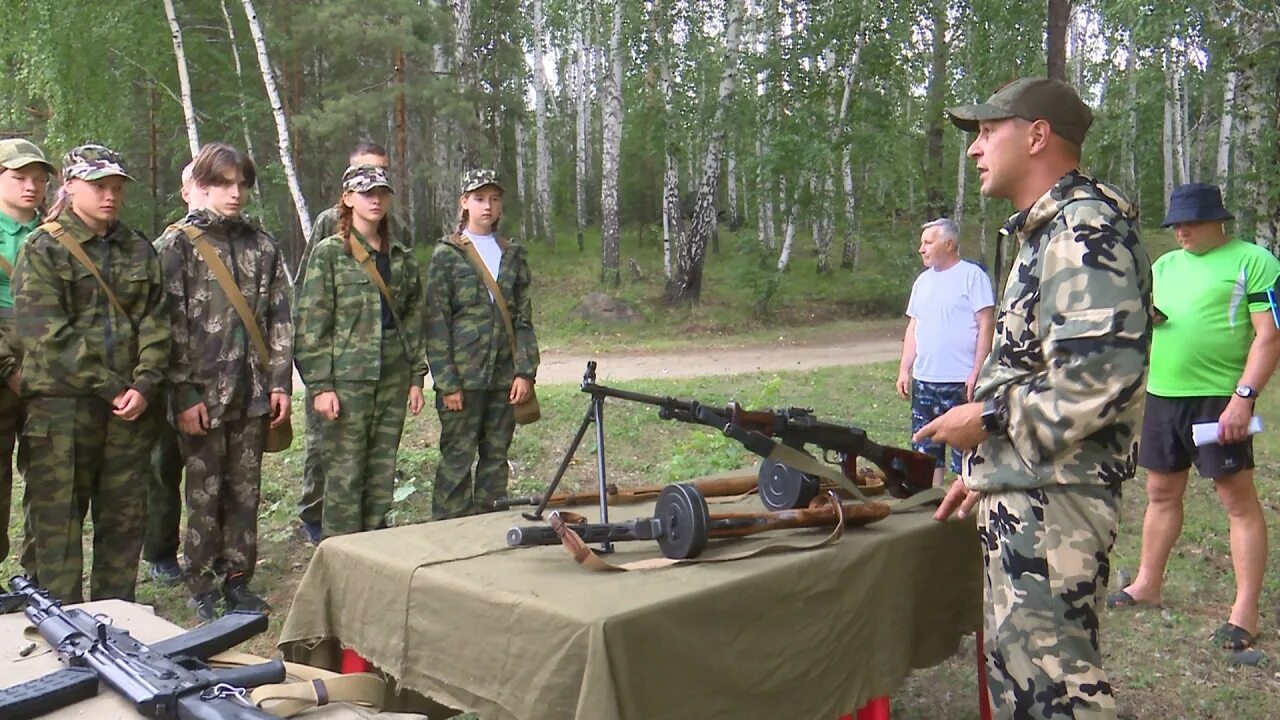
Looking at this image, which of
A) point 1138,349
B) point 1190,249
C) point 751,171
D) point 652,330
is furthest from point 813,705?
point 751,171

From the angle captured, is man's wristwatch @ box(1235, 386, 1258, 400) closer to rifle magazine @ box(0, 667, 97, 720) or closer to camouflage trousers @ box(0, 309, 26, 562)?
rifle magazine @ box(0, 667, 97, 720)

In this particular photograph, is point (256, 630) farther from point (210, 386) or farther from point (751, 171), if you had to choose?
point (751, 171)

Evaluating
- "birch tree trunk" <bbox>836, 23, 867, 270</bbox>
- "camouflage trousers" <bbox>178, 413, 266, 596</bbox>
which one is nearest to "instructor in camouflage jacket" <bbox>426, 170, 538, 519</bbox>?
"camouflage trousers" <bbox>178, 413, 266, 596</bbox>

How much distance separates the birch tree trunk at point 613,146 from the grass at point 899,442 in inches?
357

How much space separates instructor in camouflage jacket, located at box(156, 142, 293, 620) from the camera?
4.37 m

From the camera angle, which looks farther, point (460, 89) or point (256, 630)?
point (460, 89)

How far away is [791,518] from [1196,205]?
110 inches

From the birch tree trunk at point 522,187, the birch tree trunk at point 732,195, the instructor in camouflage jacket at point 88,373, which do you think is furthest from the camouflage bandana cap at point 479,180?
the birch tree trunk at point 732,195

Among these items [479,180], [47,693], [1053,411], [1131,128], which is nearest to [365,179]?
[479,180]

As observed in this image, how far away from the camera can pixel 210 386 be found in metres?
4.40

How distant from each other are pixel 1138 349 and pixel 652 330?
1339 cm

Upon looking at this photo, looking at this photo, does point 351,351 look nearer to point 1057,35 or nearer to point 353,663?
point 353,663

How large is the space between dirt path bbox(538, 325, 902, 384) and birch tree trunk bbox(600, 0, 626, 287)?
19.6ft

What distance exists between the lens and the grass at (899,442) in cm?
394
